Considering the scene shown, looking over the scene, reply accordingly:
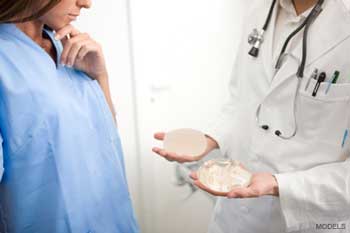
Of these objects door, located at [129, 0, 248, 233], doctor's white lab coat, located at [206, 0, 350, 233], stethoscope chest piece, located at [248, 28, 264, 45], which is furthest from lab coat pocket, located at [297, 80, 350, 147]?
door, located at [129, 0, 248, 233]

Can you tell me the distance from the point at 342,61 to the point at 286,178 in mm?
349

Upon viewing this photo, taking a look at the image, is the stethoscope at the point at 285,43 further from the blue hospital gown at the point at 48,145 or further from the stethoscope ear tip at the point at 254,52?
the blue hospital gown at the point at 48,145

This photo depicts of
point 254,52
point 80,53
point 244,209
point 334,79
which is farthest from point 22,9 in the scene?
point 244,209

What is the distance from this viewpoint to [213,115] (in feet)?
5.40

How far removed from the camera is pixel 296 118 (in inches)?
37.0

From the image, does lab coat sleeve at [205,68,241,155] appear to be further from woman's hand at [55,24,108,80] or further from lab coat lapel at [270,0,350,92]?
woman's hand at [55,24,108,80]

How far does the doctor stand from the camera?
0.86m

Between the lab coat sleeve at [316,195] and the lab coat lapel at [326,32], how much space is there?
29cm

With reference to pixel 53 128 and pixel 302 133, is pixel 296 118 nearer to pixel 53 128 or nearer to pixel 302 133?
pixel 302 133

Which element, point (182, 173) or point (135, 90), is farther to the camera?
point (182, 173)

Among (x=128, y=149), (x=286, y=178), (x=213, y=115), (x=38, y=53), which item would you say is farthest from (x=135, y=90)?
(x=286, y=178)

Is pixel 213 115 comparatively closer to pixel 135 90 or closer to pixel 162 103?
pixel 162 103

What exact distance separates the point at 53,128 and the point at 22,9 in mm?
272

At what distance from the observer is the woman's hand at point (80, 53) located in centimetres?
87
